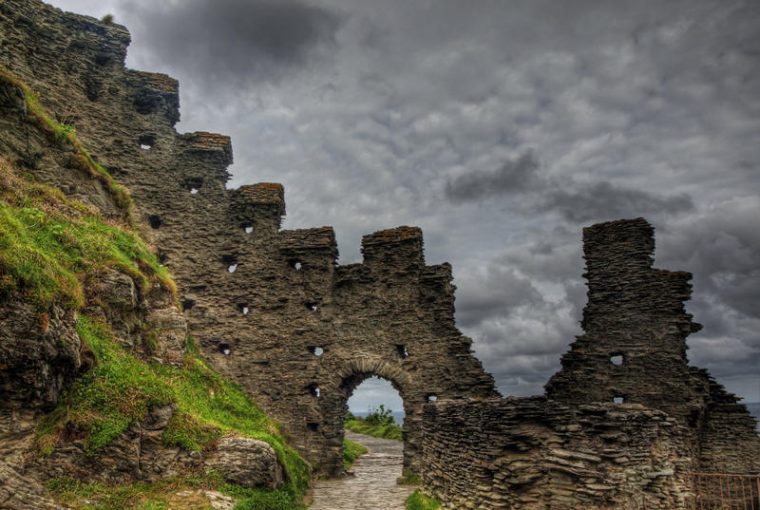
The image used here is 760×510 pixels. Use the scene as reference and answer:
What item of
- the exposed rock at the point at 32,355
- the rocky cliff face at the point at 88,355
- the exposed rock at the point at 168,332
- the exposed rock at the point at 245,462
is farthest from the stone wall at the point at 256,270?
the exposed rock at the point at 32,355

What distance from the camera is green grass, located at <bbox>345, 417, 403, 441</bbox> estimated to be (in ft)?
129

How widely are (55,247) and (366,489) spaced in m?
11.1

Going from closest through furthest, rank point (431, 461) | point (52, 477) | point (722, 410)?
point (52, 477), point (431, 461), point (722, 410)

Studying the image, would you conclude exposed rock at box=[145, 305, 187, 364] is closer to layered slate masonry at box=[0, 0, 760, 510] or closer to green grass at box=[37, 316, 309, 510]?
green grass at box=[37, 316, 309, 510]

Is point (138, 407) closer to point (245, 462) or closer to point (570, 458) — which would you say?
point (245, 462)

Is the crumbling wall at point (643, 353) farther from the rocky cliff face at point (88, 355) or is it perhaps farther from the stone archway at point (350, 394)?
the rocky cliff face at point (88, 355)

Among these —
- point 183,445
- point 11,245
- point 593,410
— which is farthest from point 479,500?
point 11,245

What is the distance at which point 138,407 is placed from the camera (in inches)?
419

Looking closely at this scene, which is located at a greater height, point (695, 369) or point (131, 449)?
point (695, 369)

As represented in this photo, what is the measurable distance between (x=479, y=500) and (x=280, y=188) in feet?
50.7

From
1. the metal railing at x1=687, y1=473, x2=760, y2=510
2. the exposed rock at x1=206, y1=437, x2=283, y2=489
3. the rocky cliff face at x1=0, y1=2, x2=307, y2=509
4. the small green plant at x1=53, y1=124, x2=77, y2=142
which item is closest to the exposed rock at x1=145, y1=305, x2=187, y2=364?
the rocky cliff face at x1=0, y1=2, x2=307, y2=509

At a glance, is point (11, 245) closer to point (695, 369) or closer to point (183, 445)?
point (183, 445)

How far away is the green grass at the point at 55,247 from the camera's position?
927 centimetres

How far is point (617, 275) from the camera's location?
810 inches
